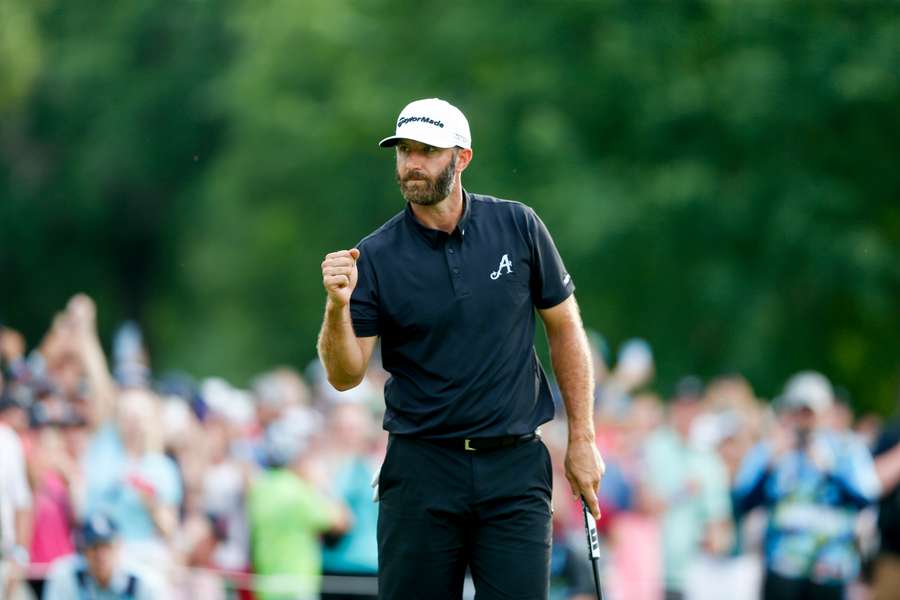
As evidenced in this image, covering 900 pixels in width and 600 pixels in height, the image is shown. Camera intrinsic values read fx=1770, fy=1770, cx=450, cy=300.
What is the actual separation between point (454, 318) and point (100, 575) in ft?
14.7

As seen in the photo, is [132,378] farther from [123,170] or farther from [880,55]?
[123,170]

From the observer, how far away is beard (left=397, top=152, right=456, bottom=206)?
23.7 feet

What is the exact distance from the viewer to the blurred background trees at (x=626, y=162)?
89.7ft

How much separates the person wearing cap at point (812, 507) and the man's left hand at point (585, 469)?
494 centimetres

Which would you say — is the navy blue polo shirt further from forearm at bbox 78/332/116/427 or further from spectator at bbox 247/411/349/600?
forearm at bbox 78/332/116/427

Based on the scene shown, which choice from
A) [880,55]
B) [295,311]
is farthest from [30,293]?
[880,55]

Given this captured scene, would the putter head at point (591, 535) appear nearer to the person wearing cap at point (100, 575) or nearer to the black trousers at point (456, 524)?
the black trousers at point (456, 524)

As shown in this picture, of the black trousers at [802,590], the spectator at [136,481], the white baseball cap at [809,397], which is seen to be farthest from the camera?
the white baseball cap at [809,397]

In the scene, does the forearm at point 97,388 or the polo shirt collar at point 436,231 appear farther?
the forearm at point 97,388

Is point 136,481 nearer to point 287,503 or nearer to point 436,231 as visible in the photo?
point 287,503

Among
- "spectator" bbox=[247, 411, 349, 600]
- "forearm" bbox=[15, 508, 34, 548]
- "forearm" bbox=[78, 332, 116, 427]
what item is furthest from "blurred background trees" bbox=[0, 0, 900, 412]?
"forearm" bbox=[15, 508, 34, 548]

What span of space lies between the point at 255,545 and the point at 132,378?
1.87m

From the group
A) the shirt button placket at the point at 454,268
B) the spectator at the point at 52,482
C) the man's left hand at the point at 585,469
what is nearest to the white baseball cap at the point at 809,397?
the spectator at the point at 52,482

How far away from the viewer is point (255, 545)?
40.1 ft
